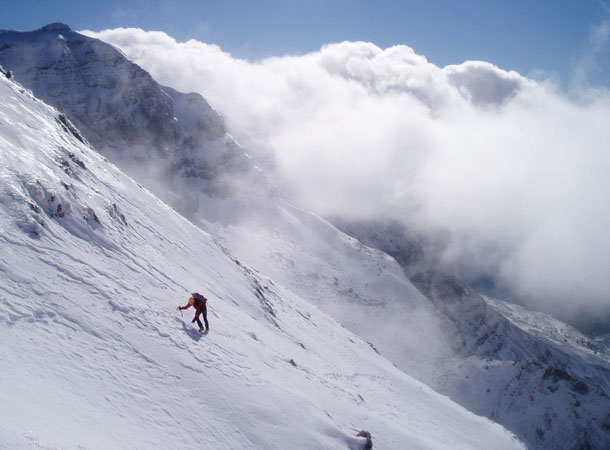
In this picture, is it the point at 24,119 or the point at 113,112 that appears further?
the point at 113,112

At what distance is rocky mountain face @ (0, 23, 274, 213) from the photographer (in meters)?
108

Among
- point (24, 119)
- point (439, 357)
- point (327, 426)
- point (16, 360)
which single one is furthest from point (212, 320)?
point (439, 357)

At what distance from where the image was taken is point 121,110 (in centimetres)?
11256

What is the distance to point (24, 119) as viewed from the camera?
27.6 metres

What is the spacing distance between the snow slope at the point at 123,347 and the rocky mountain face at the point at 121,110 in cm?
7693

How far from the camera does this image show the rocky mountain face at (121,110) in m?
108

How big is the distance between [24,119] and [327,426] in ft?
87.7

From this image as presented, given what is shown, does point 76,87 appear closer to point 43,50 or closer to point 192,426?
point 43,50

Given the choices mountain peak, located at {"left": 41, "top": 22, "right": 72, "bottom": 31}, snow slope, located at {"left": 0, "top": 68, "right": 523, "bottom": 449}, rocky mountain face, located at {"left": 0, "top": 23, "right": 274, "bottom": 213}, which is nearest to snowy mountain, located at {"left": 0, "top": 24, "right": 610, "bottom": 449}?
rocky mountain face, located at {"left": 0, "top": 23, "right": 274, "bottom": 213}

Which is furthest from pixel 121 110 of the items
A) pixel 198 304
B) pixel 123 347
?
pixel 123 347

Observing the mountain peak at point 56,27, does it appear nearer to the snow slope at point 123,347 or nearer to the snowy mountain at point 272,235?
the snowy mountain at point 272,235

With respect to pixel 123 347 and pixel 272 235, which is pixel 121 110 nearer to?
pixel 272 235

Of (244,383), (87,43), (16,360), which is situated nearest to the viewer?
(16,360)

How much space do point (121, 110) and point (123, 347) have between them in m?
113
